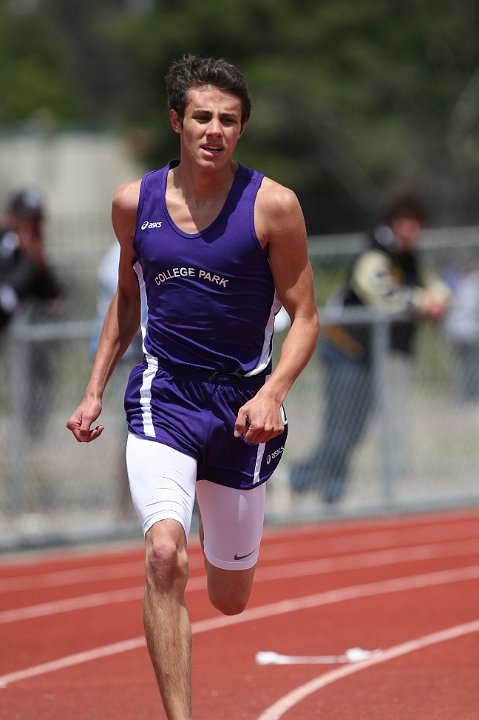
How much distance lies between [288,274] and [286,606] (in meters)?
3.62

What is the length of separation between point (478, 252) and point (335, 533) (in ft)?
16.3

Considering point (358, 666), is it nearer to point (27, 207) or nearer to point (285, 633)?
point (285, 633)

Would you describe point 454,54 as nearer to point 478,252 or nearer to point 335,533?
point 478,252

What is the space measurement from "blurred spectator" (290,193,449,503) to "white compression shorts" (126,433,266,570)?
6.14m

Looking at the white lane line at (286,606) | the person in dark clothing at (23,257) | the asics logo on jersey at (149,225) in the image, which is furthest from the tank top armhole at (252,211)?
the person in dark clothing at (23,257)

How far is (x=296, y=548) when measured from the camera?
34.9ft

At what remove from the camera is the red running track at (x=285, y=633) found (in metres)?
6.21

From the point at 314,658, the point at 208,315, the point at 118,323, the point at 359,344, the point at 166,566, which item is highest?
the point at 208,315

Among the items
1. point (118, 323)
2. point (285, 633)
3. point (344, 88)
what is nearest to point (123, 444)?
point (285, 633)

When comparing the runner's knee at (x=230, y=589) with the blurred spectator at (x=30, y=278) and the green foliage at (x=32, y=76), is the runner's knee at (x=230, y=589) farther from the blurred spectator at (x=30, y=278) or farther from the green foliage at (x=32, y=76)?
the green foliage at (x=32, y=76)

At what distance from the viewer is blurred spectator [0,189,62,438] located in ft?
36.4

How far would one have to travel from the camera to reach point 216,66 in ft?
17.4

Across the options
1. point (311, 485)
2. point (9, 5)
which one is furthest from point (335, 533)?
point (9, 5)

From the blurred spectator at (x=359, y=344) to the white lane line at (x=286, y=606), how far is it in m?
2.45
